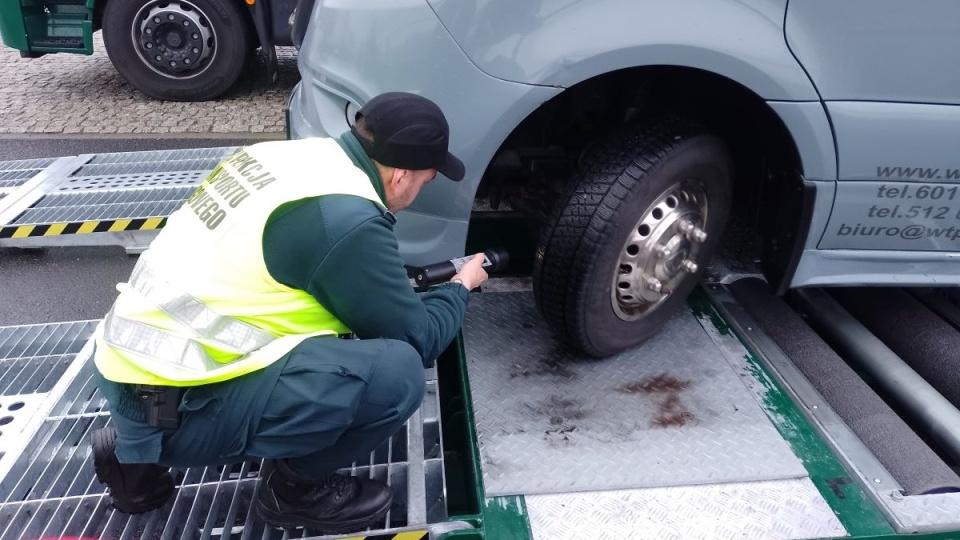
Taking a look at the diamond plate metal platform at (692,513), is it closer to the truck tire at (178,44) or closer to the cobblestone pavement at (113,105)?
the cobblestone pavement at (113,105)

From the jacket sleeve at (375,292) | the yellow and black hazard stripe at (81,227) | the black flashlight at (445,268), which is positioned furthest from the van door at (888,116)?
the yellow and black hazard stripe at (81,227)

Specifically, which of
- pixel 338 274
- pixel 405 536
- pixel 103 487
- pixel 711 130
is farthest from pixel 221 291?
pixel 711 130

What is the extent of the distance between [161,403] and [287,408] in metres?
0.29

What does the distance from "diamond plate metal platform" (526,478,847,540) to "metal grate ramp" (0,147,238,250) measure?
8.81 ft

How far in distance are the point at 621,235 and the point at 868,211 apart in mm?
836

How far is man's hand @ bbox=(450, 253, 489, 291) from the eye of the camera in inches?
86.0

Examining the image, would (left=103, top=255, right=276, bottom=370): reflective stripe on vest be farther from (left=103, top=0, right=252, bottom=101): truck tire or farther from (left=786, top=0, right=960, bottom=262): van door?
(left=103, top=0, right=252, bottom=101): truck tire

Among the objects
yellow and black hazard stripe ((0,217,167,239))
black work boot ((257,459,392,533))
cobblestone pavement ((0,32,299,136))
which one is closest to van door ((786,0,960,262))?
black work boot ((257,459,392,533))

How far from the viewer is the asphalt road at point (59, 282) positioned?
11.4ft

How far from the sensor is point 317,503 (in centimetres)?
196

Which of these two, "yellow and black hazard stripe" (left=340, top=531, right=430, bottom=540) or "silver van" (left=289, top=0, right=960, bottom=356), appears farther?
"silver van" (left=289, top=0, right=960, bottom=356)

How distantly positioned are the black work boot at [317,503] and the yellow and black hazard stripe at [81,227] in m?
2.17

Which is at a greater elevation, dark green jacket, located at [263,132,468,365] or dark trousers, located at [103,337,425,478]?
dark green jacket, located at [263,132,468,365]

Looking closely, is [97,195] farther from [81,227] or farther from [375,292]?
[375,292]
